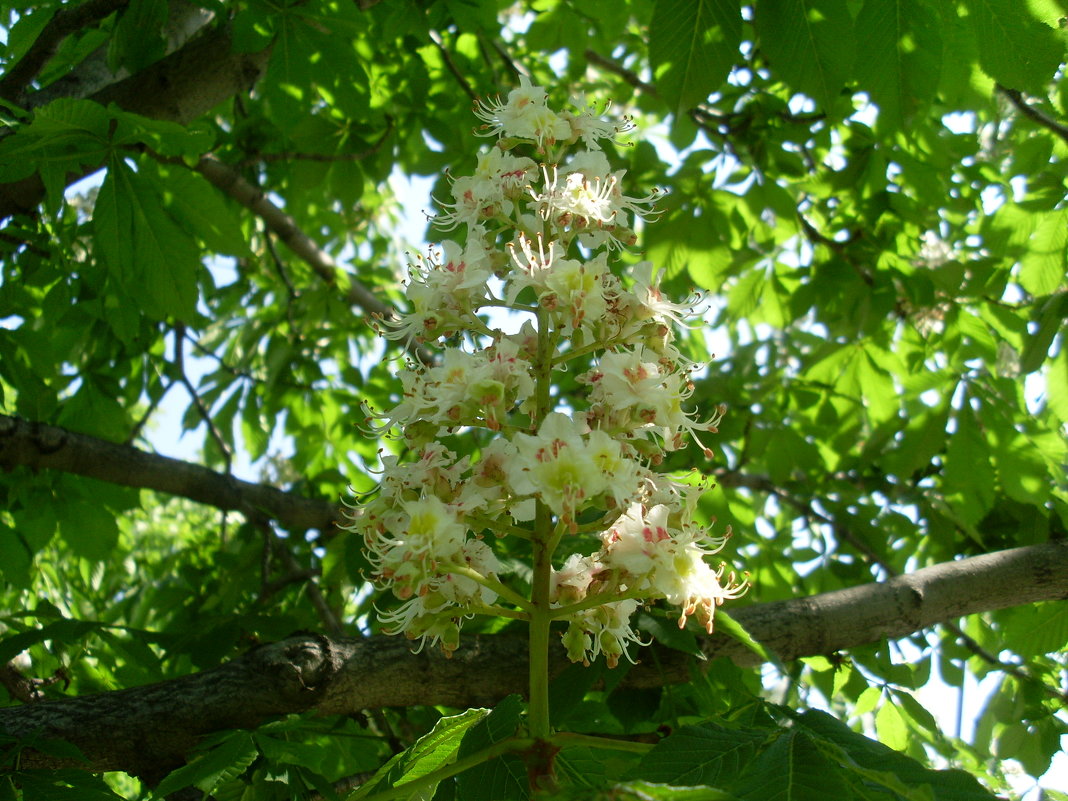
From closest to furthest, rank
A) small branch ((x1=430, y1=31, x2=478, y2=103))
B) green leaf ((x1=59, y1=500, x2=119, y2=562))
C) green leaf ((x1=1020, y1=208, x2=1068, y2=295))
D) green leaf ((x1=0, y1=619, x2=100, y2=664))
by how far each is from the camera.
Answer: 1. green leaf ((x1=0, y1=619, x2=100, y2=664))
2. green leaf ((x1=1020, y1=208, x2=1068, y2=295))
3. green leaf ((x1=59, y1=500, x2=119, y2=562))
4. small branch ((x1=430, y1=31, x2=478, y2=103))

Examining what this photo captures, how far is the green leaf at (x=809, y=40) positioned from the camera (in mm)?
1593

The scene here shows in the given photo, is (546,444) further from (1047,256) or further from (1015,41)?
(1047,256)

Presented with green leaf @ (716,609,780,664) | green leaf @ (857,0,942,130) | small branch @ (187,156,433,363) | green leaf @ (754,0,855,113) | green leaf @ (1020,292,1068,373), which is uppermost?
small branch @ (187,156,433,363)

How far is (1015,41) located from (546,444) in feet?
3.56

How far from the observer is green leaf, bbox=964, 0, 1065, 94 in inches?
58.7

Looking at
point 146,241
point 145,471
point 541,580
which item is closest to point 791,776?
point 541,580

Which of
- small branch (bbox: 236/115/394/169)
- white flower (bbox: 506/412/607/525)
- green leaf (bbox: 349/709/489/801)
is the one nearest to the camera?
white flower (bbox: 506/412/607/525)

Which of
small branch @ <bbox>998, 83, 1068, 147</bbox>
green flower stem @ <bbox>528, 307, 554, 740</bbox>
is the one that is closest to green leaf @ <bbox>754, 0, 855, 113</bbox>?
green flower stem @ <bbox>528, 307, 554, 740</bbox>

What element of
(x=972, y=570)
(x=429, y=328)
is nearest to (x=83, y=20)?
(x=429, y=328)

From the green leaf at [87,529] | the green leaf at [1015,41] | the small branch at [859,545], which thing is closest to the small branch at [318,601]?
the green leaf at [87,529]

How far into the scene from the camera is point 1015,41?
150cm

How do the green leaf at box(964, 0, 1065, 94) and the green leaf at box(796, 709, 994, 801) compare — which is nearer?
the green leaf at box(796, 709, 994, 801)

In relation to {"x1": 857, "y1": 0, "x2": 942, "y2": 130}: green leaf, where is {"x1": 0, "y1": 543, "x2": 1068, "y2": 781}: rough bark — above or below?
below

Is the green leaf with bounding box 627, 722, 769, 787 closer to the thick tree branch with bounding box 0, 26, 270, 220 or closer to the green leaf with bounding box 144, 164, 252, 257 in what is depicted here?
the green leaf with bounding box 144, 164, 252, 257
